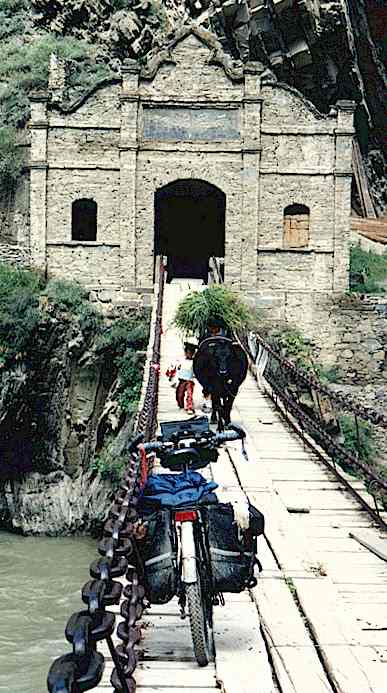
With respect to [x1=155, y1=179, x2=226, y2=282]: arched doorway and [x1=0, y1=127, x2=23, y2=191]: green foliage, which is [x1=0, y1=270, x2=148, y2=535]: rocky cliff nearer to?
[x1=155, y1=179, x2=226, y2=282]: arched doorway

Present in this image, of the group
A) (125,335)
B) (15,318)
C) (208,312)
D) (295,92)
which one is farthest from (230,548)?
(295,92)

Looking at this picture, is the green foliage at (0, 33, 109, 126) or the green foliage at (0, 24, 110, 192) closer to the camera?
the green foliage at (0, 24, 110, 192)

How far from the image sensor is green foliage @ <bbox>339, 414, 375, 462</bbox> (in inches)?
830

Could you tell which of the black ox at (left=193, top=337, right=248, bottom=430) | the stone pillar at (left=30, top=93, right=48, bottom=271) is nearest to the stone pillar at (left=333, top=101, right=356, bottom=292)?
the stone pillar at (left=30, top=93, right=48, bottom=271)

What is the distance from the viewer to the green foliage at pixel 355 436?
21094mm

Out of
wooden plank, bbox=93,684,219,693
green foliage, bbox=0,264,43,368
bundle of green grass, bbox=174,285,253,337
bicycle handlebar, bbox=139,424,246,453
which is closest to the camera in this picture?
wooden plank, bbox=93,684,219,693

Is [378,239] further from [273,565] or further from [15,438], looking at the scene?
[273,565]

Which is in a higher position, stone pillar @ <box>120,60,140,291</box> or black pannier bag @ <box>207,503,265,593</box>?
stone pillar @ <box>120,60,140,291</box>

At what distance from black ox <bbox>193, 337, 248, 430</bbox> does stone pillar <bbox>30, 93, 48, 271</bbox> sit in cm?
1407

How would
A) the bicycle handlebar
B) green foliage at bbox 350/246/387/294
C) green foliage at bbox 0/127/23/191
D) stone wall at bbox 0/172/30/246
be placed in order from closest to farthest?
the bicycle handlebar → green foliage at bbox 350/246/387/294 → stone wall at bbox 0/172/30/246 → green foliage at bbox 0/127/23/191

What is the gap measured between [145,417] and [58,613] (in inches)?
366

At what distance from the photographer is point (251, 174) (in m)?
24.7

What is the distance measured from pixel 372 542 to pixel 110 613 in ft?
18.1

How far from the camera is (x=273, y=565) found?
7.04 metres
